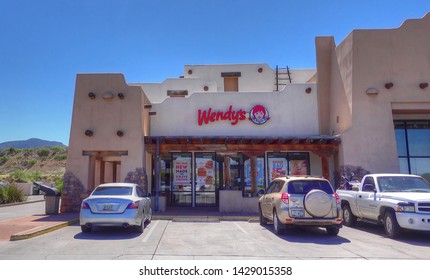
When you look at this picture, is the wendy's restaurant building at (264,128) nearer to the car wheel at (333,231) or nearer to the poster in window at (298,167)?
the poster in window at (298,167)

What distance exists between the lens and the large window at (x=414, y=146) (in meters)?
17.4

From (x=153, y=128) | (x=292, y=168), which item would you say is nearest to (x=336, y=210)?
(x=292, y=168)

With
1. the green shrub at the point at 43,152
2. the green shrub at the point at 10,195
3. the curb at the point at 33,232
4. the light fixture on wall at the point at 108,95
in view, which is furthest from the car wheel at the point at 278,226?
the green shrub at the point at 43,152

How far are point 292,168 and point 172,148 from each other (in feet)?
21.7

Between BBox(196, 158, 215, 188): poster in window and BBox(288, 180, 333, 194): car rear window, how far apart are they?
29.4 ft

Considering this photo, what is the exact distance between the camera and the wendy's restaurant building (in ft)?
53.7

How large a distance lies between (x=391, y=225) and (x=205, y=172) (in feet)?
34.8

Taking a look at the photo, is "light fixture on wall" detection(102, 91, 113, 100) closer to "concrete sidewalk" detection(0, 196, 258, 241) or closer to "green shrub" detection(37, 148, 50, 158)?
"concrete sidewalk" detection(0, 196, 258, 241)

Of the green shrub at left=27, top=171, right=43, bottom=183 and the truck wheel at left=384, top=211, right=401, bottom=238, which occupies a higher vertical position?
the green shrub at left=27, top=171, right=43, bottom=183

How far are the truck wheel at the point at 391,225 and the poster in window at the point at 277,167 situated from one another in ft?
28.3

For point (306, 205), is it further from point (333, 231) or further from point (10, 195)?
point (10, 195)

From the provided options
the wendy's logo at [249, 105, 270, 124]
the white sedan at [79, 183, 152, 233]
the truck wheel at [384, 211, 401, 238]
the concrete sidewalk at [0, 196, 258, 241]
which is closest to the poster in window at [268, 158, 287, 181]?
the wendy's logo at [249, 105, 270, 124]

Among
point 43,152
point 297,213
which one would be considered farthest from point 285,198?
point 43,152
